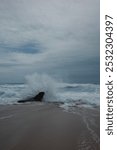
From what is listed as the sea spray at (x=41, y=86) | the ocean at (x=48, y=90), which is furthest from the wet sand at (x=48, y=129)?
the sea spray at (x=41, y=86)

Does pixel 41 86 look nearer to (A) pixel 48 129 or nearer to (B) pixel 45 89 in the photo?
(B) pixel 45 89

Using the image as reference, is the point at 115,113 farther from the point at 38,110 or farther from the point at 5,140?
the point at 38,110

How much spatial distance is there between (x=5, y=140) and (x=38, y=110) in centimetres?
143

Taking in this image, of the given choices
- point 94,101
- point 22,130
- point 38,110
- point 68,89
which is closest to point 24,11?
point 38,110

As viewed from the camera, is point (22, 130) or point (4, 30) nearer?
point (22, 130)

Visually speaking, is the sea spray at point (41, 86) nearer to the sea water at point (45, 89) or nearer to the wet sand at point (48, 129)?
the sea water at point (45, 89)

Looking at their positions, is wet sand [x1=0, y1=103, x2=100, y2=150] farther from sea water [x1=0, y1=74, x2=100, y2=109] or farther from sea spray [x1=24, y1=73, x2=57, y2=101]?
sea spray [x1=24, y1=73, x2=57, y2=101]

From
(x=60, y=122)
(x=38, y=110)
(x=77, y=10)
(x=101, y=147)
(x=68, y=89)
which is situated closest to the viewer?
(x=101, y=147)

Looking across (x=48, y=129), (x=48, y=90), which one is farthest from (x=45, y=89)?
(x=48, y=129)

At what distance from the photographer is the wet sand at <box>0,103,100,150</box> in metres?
2.43

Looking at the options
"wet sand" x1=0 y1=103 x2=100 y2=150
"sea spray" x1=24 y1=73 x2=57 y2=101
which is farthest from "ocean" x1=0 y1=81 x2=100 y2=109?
"wet sand" x1=0 y1=103 x2=100 y2=150

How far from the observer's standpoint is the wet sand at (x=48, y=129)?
2428 mm

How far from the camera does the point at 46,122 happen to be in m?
3.17

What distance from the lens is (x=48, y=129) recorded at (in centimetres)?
289
